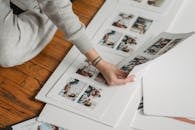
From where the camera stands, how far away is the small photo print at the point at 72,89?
112cm

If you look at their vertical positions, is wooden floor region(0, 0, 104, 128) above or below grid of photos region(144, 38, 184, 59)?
below

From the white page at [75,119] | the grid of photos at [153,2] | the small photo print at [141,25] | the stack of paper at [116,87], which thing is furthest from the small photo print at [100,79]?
the grid of photos at [153,2]

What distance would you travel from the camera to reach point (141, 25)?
1298 millimetres

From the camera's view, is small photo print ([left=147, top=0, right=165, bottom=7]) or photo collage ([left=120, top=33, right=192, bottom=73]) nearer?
photo collage ([left=120, top=33, right=192, bottom=73])

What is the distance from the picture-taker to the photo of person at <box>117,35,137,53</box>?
1.23 meters

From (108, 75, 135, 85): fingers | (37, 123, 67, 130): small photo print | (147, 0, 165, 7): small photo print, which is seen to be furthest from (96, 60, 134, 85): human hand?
(147, 0, 165, 7): small photo print

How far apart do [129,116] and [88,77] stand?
0.19m

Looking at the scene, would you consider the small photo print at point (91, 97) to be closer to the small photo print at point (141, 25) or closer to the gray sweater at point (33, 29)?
the gray sweater at point (33, 29)

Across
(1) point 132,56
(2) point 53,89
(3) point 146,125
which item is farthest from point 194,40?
(2) point 53,89

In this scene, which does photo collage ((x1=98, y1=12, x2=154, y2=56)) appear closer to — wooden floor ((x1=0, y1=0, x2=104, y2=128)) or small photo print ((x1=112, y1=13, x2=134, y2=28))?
small photo print ((x1=112, y1=13, x2=134, y2=28))

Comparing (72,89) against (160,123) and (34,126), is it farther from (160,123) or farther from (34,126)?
(160,123)

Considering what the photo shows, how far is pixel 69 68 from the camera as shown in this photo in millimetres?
1189

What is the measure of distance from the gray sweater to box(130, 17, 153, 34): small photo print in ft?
0.77

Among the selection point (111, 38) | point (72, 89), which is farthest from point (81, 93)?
point (111, 38)
